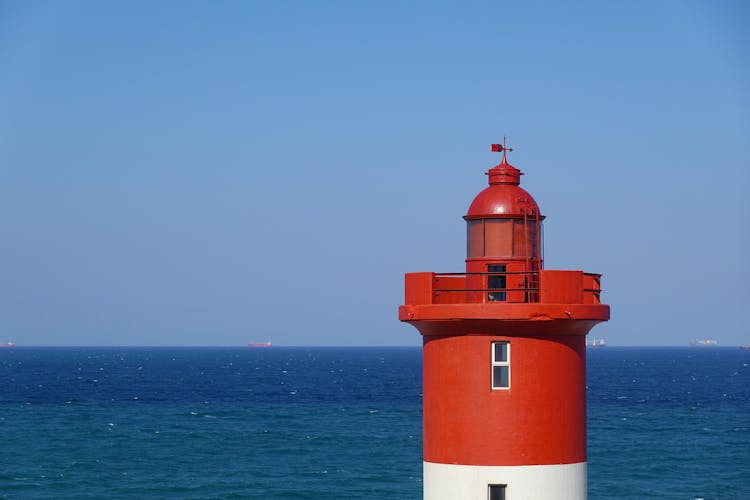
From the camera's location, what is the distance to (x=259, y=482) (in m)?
60.7

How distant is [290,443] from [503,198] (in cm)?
6293

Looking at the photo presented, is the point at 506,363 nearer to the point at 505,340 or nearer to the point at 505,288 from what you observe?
the point at 505,340

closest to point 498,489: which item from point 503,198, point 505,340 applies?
point 505,340

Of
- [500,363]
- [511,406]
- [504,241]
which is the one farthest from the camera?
[504,241]

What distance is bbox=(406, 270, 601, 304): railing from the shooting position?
50.3 ft

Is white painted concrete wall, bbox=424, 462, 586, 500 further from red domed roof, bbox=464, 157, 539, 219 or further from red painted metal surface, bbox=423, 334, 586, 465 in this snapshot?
red domed roof, bbox=464, 157, 539, 219

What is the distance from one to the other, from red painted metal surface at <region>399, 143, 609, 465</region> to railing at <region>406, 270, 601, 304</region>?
0.01 metres

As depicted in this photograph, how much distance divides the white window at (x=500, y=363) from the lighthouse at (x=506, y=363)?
1cm

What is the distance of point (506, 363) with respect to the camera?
15508mm

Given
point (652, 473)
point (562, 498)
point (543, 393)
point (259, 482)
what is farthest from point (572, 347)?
→ point (652, 473)

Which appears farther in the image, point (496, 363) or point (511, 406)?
point (496, 363)

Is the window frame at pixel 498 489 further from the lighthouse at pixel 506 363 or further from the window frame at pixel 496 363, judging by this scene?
the window frame at pixel 496 363

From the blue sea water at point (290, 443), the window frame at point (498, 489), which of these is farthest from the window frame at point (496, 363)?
the blue sea water at point (290, 443)

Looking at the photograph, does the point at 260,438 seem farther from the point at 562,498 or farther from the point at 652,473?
the point at 562,498
